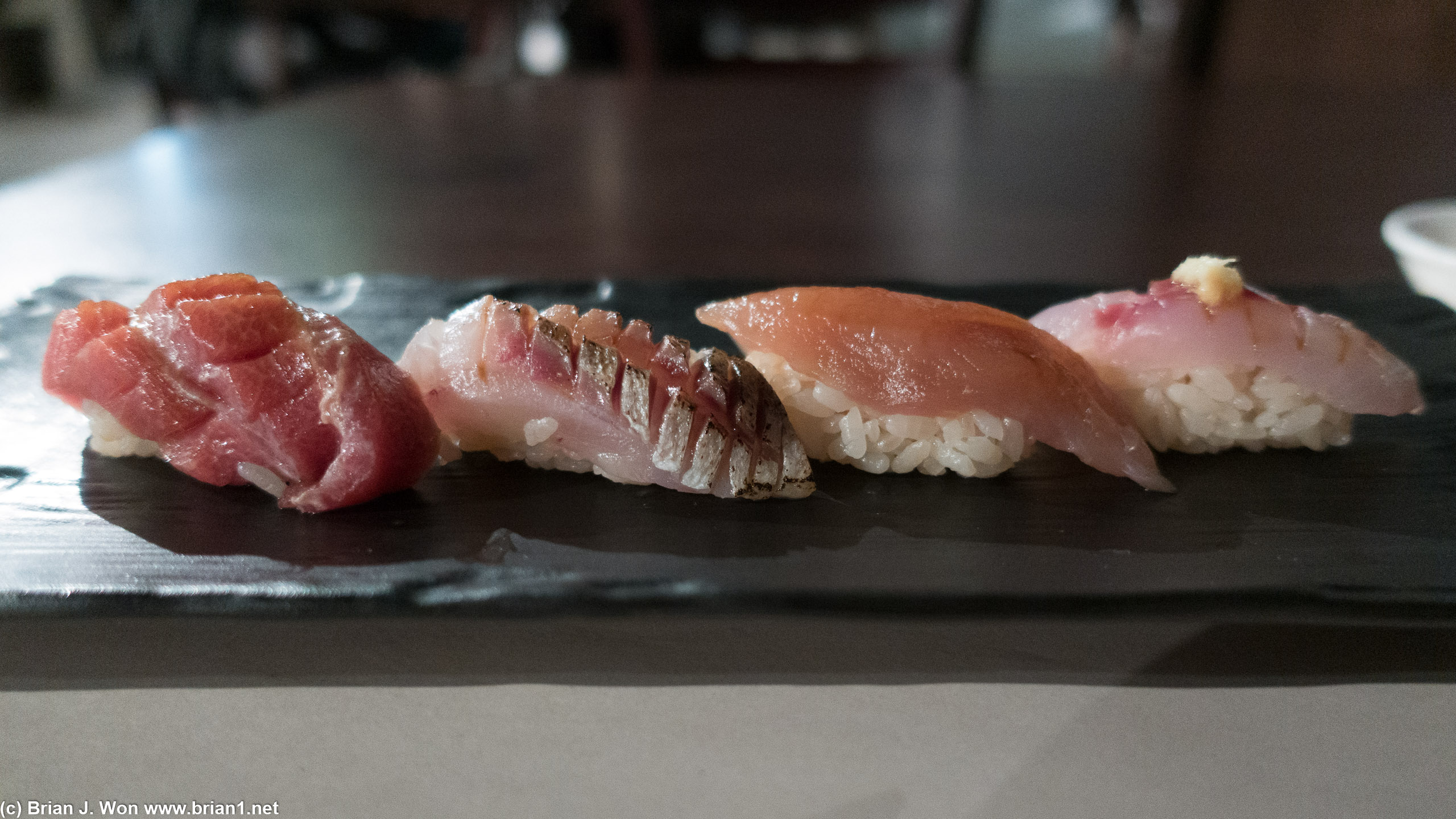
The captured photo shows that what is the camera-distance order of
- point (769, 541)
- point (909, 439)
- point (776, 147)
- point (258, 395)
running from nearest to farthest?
point (769, 541)
point (258, 395)
point (909, 439)
point (776, 147)

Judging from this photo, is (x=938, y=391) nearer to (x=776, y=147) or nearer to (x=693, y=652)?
(x=693, y=652)

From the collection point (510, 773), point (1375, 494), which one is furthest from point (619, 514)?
point (1375, 494)

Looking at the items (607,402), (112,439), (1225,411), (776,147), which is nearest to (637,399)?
(607,402)

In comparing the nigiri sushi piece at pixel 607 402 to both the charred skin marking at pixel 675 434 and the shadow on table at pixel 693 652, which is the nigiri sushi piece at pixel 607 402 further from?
the shadow on table at pixel 693 652

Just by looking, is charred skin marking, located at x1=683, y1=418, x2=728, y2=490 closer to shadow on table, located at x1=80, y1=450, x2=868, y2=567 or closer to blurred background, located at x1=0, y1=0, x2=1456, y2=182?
shadow on table, located at x1=80, y1=450, x2=868, y2=567

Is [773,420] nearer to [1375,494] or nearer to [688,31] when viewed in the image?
[1375,494]

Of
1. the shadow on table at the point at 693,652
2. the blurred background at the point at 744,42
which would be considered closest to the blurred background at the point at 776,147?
the blurred background at the point at 744,42
